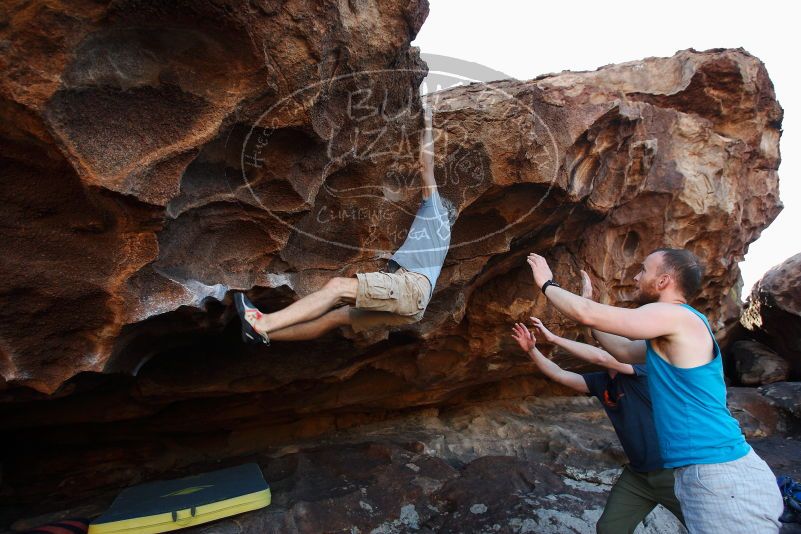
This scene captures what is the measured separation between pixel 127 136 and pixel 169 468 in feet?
10.3

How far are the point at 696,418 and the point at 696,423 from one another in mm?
21

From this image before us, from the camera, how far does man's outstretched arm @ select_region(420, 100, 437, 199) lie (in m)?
3.32

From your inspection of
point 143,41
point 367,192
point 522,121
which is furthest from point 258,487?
point 522,121

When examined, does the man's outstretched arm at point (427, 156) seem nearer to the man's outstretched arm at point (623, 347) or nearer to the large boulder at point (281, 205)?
the large boulder at point (281, 205)

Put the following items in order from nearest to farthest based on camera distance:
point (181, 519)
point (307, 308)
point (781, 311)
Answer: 1. point (307, 308)
2. point (181, 519)
3. point (781, 311)

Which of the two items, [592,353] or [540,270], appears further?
[592,353]

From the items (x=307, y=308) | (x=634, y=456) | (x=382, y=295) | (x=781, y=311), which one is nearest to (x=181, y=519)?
(x=307, y=308)

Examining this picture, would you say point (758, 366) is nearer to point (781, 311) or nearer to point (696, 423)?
point (781, 311)

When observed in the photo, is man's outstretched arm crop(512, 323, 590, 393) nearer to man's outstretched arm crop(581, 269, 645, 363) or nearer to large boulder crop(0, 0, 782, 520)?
man's outstretched arm crop(581, 269, 645, 363)

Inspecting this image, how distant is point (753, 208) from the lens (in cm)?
551

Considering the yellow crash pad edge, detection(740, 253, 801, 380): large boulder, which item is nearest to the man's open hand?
the yellow crash pad edge

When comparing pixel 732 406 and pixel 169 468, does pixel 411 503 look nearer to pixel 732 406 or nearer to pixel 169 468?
pixel 169 468

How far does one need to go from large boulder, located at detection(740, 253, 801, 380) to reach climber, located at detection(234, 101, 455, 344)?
5545 mm

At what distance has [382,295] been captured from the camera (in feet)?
9.37
